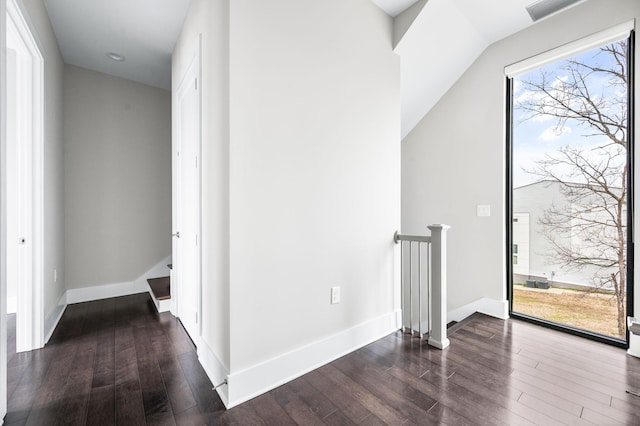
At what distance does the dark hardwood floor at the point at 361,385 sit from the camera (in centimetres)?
146

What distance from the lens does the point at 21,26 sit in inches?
72.1

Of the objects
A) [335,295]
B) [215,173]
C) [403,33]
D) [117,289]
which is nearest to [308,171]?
[215,173]

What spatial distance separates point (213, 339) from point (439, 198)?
9.13 ft

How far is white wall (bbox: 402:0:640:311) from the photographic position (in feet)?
9.20

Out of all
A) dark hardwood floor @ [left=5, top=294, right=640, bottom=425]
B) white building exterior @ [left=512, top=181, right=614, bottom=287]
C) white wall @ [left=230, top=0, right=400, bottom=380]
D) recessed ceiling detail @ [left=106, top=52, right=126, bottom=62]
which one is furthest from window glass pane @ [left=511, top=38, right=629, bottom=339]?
recessed ceiling detail @ [left=106, top=52, right=126, bottom=62]

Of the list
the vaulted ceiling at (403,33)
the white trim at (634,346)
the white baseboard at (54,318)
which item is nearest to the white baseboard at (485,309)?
the white trim at (634,346)

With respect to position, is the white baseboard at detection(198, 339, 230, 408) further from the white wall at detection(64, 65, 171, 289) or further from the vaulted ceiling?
the vaulted ceiling

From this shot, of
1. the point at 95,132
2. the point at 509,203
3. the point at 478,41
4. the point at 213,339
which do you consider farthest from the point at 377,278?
the point at 95,132

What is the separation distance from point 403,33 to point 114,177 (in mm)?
3616

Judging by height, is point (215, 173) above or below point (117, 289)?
above

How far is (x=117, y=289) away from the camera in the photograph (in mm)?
3506

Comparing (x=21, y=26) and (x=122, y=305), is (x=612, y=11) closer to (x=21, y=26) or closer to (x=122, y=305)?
(x=21, y=26)

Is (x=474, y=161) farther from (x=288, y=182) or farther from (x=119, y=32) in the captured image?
(x=119, y=32)

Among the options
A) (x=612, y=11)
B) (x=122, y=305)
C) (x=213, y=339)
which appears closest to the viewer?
(x=213, y=339)
